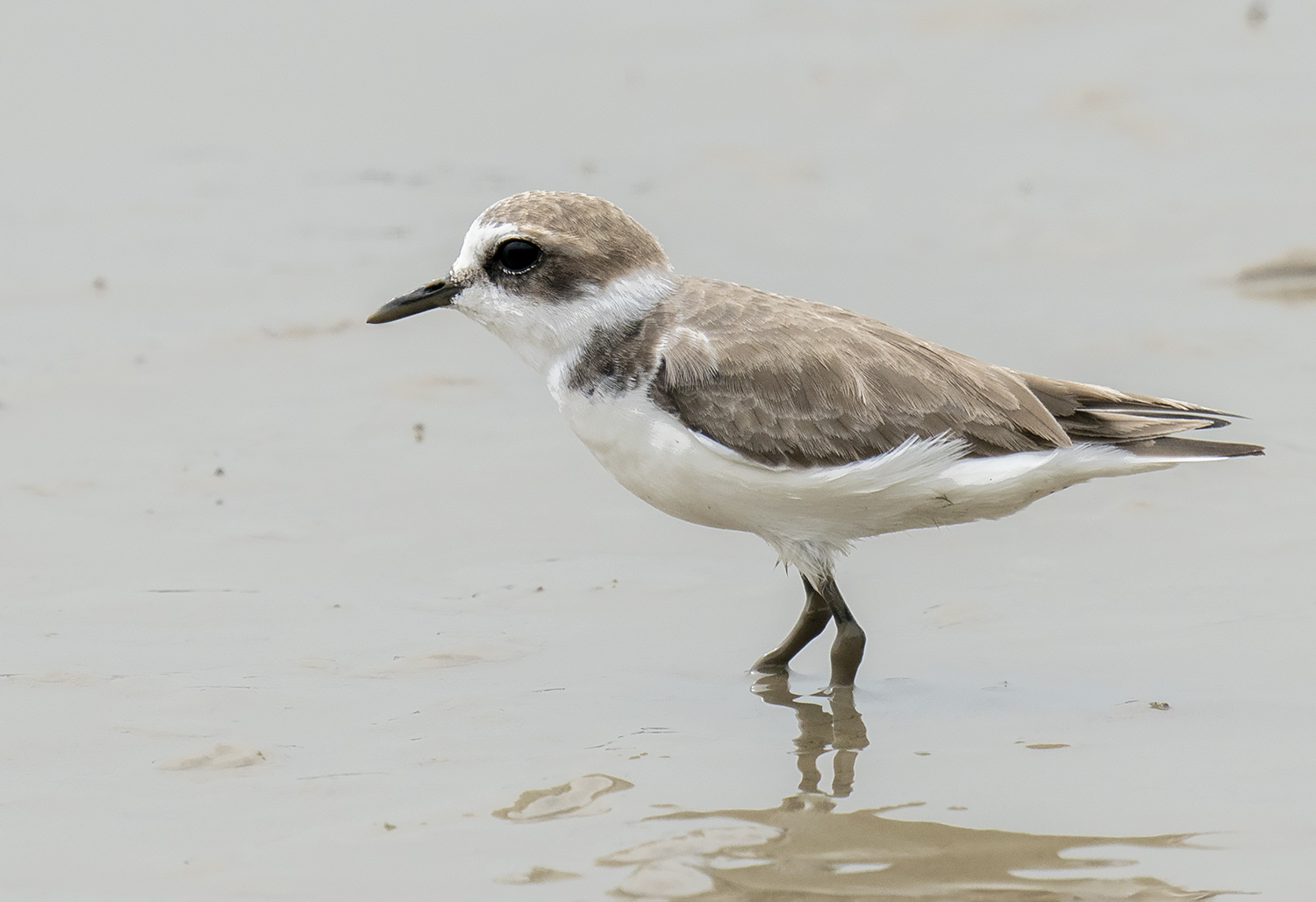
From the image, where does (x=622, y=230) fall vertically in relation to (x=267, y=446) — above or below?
above

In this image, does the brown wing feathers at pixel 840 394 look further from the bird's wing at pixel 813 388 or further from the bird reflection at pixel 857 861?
the bird reflection at pixel 857 861

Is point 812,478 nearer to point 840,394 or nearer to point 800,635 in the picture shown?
point 840,394

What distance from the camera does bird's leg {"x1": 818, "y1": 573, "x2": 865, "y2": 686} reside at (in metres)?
7.04

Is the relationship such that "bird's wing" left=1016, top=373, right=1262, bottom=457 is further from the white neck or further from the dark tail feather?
the white neck

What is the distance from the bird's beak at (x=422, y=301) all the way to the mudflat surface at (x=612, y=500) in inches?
56.6

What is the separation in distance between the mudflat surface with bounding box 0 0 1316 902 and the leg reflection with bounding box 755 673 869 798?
3cm

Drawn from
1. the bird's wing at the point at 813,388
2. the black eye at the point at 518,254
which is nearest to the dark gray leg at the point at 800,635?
the bird's wing at the point at 813,388

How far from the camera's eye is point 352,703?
676 centimetres

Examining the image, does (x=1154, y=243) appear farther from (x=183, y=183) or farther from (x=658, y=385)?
(x=183, y=183)

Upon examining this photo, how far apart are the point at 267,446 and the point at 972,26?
8500 millimetres

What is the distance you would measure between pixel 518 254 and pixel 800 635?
2029mm

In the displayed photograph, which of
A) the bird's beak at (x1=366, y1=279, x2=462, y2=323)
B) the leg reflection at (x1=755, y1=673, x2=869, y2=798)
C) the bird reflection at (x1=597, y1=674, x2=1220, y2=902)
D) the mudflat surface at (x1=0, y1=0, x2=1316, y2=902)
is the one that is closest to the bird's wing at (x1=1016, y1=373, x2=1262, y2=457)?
the mudflat surface at (x1=0, y1=0, x2=1316, y2=902)

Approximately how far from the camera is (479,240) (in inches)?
268

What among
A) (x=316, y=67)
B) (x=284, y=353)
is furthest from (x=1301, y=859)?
(x=316, y=67)
